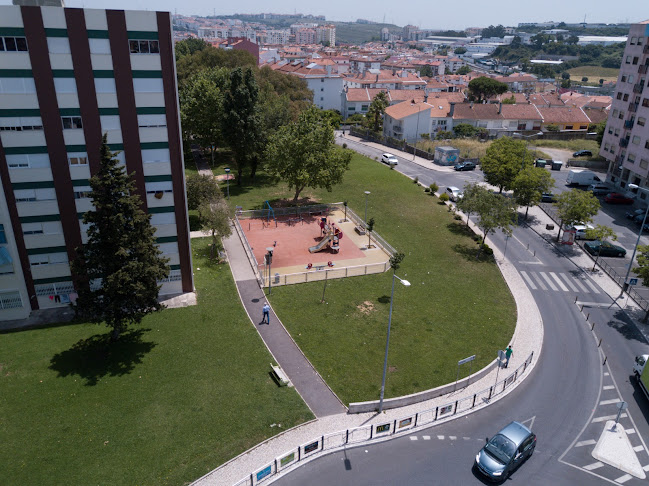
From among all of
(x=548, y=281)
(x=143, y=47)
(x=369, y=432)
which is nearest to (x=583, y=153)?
(x=548, y=281)

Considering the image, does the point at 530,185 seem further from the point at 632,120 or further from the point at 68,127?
the point at 68,127

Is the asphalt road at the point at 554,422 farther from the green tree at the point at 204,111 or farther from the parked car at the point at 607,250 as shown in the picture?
the green tree at the point at 204,111

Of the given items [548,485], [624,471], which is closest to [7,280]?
[548,485]

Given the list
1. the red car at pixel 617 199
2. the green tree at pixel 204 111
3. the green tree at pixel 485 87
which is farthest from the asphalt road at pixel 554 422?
Answer: the green tree at pixel 485 87

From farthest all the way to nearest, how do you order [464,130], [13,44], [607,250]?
[464,130] → [607,250] → [13,44]

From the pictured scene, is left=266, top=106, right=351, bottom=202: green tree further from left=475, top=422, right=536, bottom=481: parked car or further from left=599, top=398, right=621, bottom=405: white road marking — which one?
left=475, top=422, right=536, bottom=481: parked car

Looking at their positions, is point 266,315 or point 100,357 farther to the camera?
point 266,315
